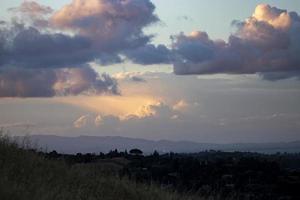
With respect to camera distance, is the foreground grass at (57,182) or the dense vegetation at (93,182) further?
the dense vegetation at (93,182)

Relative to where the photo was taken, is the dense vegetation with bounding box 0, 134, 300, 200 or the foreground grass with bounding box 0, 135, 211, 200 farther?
the dense vegetation with bounding box 0, 134, 300, 200

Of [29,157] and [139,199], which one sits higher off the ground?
[29,157]

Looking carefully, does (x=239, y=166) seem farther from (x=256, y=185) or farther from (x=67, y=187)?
(x=67, y=187)

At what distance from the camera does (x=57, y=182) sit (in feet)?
40.2

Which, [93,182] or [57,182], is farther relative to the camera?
[93,182]

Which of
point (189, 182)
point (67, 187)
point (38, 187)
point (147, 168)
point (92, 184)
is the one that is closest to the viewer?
point (38, 187)

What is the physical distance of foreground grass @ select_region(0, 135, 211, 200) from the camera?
1064 cm

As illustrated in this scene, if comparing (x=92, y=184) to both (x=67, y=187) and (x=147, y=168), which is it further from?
(x=147, y=168)

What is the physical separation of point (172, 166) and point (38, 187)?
13.8 meters

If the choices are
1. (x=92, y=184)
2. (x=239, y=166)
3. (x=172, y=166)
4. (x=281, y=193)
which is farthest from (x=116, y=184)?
(x=239, y=166)

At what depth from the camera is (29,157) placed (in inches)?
520

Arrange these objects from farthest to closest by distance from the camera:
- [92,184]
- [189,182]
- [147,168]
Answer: [147,168]
[189,182]
[92,184]

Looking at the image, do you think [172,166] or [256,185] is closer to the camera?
[256,185]

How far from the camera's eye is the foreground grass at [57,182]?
34.9 ft
